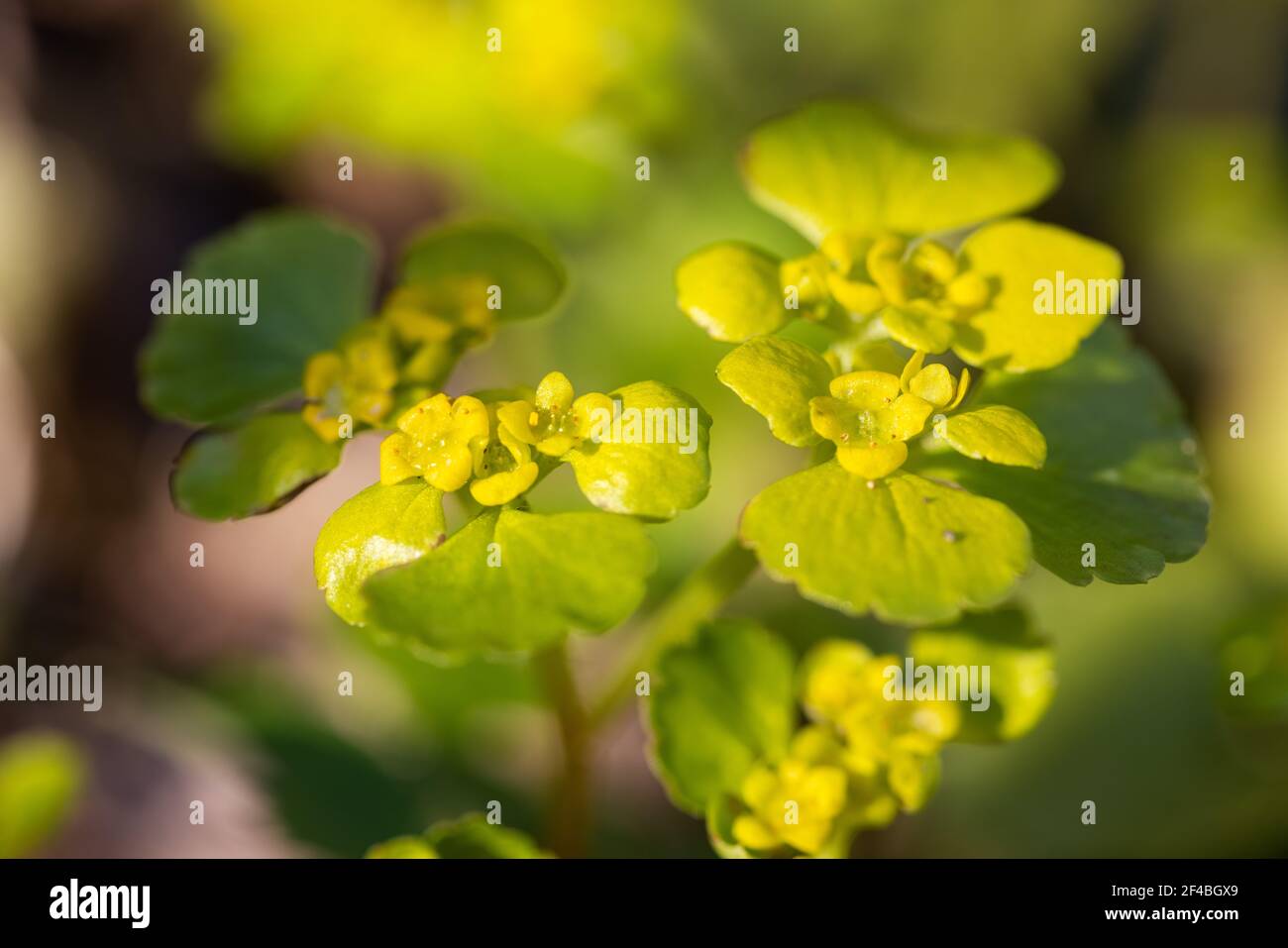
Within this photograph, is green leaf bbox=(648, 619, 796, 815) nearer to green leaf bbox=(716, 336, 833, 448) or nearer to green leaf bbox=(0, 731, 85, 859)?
green leaf bbox=(716, 336, 833, 448)

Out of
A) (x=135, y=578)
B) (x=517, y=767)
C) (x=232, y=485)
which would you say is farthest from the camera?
(x=135, y=578)

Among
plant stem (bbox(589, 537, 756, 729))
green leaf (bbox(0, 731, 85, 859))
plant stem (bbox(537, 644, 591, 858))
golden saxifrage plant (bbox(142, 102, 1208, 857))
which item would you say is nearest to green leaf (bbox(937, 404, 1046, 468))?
golden saxifrage plant (bbox(142, 102, 1208, 857))

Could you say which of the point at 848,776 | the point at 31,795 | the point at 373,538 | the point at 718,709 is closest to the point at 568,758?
the point at 718,709

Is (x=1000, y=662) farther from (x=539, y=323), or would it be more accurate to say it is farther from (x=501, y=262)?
(x=539, y=323)

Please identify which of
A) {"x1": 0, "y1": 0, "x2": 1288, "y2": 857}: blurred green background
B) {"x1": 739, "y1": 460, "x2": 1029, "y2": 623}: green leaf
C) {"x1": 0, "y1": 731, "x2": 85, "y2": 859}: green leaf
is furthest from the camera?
{"x1": 0, "y1": 0, "x2": 1288, "y2": 857}: blurred green background

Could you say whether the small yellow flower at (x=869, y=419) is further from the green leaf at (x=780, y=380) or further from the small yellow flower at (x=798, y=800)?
the small yellow flower at (x=798, y=800)
